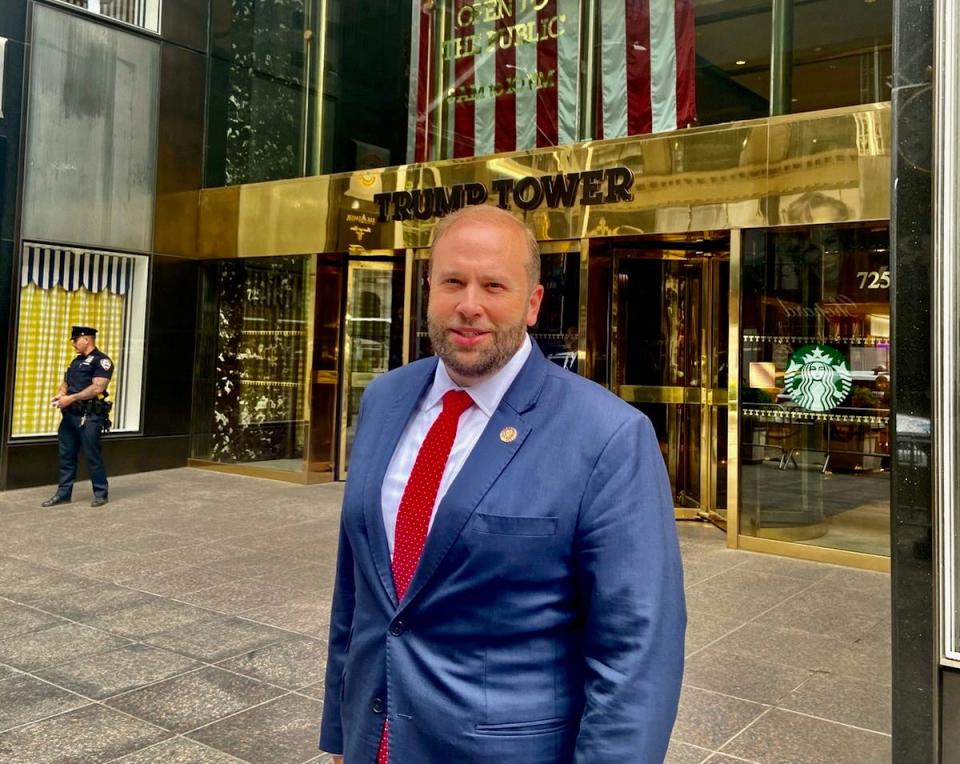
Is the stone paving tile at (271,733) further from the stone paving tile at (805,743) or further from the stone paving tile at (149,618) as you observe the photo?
the stone paving tile at (805,743)

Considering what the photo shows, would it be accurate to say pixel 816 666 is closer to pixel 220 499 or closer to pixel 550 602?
pixel 550 602

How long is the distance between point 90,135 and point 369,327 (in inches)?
172

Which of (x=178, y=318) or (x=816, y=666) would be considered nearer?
(x=816, y=666)

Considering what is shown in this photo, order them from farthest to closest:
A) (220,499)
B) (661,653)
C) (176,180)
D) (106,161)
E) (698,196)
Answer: (176,180)
(106,161)
(220,499)
(698,196)
(661,653)

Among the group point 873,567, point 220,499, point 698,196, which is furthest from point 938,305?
point 220,499

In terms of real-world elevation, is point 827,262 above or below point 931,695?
above

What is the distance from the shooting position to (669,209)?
327 inches

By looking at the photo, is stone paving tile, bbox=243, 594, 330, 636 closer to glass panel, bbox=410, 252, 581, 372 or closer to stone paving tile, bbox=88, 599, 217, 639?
stone paving tile, bbox=88, 599, 217, 639

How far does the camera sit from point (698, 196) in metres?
8.12

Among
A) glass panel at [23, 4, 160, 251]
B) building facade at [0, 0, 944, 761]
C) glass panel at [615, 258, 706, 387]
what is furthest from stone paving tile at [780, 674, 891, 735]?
glass panel at [23, 4, 160, 251]

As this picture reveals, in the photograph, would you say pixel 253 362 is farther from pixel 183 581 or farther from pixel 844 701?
pixel 844 701

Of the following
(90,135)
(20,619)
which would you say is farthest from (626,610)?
(90,135)

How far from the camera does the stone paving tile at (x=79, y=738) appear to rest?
335 cm

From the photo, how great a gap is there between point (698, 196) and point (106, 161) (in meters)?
7.76
